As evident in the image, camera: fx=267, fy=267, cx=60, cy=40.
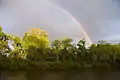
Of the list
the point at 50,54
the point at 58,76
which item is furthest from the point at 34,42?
the point at 58,76

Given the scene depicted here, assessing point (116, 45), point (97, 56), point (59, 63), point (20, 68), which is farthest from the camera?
point (116, 45)

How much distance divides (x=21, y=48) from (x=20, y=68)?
414 cm

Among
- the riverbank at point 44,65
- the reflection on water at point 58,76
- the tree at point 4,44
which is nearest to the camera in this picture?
the reflection on water at point 58,76

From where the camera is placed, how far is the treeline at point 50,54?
29016 millimetres

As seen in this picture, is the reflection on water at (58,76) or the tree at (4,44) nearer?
the reflection on water at (58,76)

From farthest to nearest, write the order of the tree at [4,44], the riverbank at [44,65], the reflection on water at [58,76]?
the tree at [4,44]
the riverbank at [44,65]
the reflection on water at [58,76]

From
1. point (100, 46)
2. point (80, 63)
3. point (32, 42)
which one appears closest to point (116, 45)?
point (100, 46)

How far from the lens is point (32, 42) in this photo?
3086 centimetres

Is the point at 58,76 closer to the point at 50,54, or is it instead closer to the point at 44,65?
the point at 44,65

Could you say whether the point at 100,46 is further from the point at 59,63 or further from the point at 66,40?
the point at 59,63

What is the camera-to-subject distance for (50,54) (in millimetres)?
32969

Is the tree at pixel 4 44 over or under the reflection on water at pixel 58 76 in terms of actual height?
over

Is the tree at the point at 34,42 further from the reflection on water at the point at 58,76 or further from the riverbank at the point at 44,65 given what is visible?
the reflection on water at the point at 58,76

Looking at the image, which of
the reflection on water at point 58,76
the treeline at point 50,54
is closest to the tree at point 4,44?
the treeline at point 50,54
